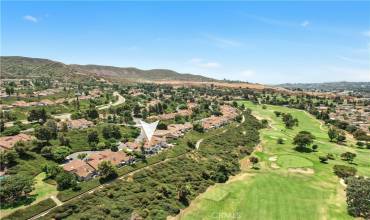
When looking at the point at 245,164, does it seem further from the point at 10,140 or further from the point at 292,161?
Result: the point at 10,140

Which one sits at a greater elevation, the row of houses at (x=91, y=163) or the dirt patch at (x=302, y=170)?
the row of houses at (x=91, y=163)

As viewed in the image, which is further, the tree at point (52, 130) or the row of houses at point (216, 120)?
the row of houses at point (216, 120)

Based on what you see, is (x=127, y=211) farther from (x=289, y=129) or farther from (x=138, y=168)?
(x=289, y=129)

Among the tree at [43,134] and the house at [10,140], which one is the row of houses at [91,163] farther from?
the house at [10,140]

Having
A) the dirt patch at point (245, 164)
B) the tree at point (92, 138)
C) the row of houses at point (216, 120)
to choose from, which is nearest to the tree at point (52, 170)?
the tree at point (92, 138)

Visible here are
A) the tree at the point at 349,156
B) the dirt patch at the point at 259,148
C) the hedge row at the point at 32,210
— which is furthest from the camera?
the dirt patch at the point at 259,148

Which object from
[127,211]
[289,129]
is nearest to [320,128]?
[289,129]

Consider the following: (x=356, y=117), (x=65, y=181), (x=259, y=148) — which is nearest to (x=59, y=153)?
(x=65, y=181)
